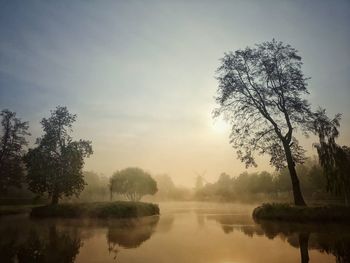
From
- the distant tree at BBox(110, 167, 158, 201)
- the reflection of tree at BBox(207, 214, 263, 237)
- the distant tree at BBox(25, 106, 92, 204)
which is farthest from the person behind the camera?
the distant tree at BBox(110, 167, 158, 201)

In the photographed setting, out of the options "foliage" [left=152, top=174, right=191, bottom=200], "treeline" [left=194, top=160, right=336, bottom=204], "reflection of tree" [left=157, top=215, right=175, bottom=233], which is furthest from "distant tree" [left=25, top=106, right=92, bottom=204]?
"foliage" [left=152, top=174, right=191, bottom=200]

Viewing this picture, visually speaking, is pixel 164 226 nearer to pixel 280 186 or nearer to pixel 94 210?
pixel 94 210

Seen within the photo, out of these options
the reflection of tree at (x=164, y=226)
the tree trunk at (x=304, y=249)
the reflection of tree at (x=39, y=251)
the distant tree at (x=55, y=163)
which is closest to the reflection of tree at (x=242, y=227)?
the tree trunk at (x=304, y=249)

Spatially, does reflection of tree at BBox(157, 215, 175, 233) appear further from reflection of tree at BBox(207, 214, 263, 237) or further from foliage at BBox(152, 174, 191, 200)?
foliage at BBox(152, 174, 191, 200)

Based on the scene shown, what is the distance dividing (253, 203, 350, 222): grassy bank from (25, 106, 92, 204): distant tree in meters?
25.5

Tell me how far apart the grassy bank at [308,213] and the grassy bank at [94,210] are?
14.3 meters

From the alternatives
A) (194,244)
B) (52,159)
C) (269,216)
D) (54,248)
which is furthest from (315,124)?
(52,159)

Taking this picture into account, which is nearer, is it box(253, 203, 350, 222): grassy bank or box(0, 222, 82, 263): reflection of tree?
box(0, 222, 82, 263): reflection of tree

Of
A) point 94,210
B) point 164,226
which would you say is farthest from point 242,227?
point 94,210

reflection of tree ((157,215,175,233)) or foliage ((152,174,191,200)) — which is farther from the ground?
reflection of tree ((157,215,175,233))

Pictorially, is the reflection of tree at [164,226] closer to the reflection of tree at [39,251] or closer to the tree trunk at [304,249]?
the reflection of tree at [39,251]

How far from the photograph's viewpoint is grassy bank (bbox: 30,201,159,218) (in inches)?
1162

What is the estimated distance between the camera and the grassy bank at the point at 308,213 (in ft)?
62.2

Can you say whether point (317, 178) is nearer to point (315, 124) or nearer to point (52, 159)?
point (315, 124)
